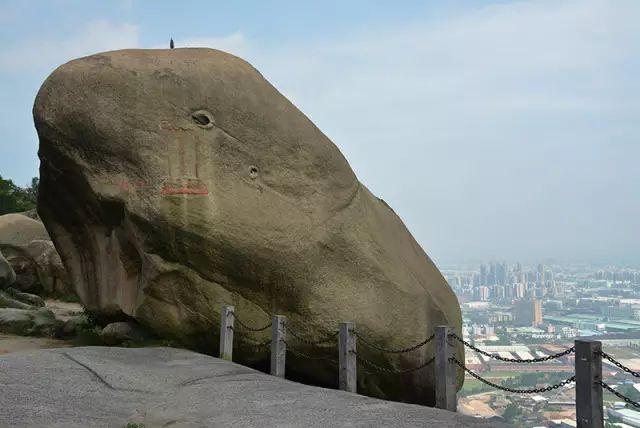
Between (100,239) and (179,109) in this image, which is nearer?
(179,109)

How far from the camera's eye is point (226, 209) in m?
9.95

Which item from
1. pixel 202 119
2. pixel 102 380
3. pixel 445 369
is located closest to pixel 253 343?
pixel 102 380

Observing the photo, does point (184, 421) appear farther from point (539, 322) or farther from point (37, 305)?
point (539, 322)

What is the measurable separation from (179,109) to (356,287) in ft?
12.4

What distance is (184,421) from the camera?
241 inches

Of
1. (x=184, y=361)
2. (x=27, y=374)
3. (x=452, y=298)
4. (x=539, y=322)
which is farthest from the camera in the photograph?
(x=539, y=322)

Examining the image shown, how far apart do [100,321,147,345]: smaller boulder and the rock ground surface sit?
1.98m

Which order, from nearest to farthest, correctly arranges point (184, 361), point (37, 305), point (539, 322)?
point (184, 361) < point (37, 305) < point (539, 322)

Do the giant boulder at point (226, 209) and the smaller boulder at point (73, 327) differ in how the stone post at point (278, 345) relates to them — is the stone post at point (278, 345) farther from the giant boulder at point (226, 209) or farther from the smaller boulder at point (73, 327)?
the smaller boulder at point (73, 327)

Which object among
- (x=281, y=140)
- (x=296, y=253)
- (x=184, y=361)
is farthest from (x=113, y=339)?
(x=281, y=140)

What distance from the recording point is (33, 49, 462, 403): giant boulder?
9.92 metres

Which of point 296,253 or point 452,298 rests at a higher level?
point 296,253

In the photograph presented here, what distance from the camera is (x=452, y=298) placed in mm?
11789

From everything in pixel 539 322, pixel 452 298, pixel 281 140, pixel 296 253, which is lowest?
pixel 539 322
